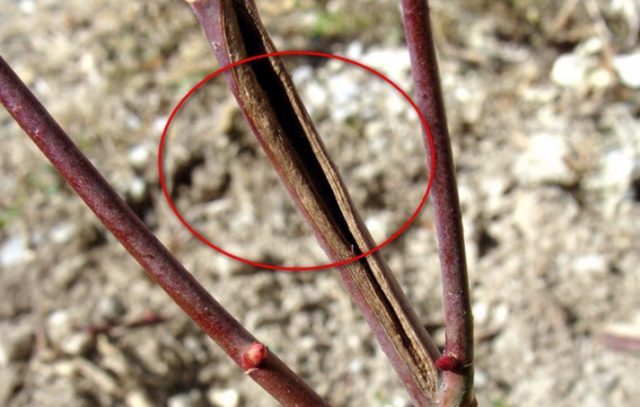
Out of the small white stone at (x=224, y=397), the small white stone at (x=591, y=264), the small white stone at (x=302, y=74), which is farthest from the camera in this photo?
the small white stone at (x=302, y=74)

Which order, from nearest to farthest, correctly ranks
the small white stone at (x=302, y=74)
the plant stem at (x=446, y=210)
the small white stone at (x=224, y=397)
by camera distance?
the plant stem at (x=446, y=210) → the small white stone at (x=224, y=397) → the small white stone at (x=302, y=74)

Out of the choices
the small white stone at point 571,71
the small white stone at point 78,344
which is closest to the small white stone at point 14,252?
the small white stone at point 78,344

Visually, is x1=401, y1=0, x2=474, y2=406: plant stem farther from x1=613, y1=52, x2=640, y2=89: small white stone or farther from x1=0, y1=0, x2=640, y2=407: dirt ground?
x1=613, y1=52, x2=640, y2=89: small white stone

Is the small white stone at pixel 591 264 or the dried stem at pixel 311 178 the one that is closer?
the dried stem at pixel 311 178

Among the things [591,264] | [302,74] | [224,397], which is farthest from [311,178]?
[302,74]

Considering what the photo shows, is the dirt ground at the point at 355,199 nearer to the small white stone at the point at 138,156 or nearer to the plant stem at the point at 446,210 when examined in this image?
the small white stone at the point at 138,156

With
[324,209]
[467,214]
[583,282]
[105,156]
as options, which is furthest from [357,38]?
[324,209]

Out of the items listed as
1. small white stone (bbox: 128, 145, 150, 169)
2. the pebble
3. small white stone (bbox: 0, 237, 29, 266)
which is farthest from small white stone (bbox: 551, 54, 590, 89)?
small white stone (bbox: 0, 237, 29, 266)

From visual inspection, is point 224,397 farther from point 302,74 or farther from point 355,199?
point 302,74

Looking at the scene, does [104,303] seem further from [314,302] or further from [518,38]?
[518,38]
